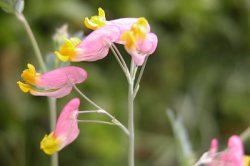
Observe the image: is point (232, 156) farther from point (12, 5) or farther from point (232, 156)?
point (12, 5)

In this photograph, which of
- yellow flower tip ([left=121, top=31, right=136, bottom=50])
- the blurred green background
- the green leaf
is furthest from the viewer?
the blurred green background

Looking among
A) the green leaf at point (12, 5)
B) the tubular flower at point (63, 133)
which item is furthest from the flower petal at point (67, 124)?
the green leaf at point (12, 5)

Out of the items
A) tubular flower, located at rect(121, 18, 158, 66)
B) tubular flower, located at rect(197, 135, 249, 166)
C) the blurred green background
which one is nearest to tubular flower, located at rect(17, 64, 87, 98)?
tubular flower, located at rect(121, 18, 158, 66)

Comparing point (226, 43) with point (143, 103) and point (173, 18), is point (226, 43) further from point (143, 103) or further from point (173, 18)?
point (143, 103)

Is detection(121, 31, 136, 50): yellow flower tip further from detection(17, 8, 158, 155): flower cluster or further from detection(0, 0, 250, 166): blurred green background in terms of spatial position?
detection(0, 0, 250, 166): blurred green background

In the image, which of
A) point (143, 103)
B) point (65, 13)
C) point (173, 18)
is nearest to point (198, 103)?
point (143, 103)

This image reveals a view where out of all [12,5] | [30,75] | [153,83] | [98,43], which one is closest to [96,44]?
[98,43]

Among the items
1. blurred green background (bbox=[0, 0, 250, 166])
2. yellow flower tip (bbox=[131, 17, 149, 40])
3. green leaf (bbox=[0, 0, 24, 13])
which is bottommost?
blurred green background (bbox=[0, 0, 250, 166])
